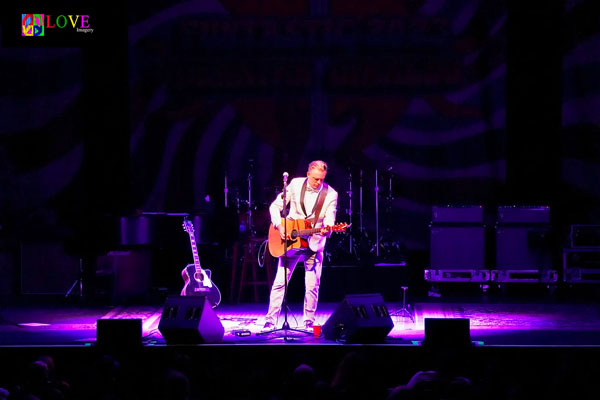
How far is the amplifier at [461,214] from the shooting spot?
35.3 feet

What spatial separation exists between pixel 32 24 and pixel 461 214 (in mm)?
6639

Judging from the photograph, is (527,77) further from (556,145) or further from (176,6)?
(176,6)

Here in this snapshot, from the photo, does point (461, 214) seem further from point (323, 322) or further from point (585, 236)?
point (323, 322)

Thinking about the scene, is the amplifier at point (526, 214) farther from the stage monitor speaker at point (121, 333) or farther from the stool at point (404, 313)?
the stage monitor speaker at point (121, 333)

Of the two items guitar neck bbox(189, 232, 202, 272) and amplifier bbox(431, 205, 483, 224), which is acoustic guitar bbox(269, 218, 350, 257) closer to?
guitar neck bbox(189, 232, 202, 272)

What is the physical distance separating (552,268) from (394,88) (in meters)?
3.54

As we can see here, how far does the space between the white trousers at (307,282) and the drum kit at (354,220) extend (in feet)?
8.17

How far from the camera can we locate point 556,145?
11141 millimetres

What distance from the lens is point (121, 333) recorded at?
6.11m

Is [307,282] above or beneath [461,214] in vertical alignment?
beneath

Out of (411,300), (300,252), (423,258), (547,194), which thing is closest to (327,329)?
(300,252)

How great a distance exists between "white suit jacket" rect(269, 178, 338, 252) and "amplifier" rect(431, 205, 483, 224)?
3.42 metres

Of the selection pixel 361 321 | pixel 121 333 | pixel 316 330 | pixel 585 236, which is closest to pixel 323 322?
pixel 316 330

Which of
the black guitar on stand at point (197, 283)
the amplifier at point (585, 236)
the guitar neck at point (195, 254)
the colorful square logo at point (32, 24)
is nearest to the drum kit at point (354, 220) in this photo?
the guitar neck at point (195, 254)
